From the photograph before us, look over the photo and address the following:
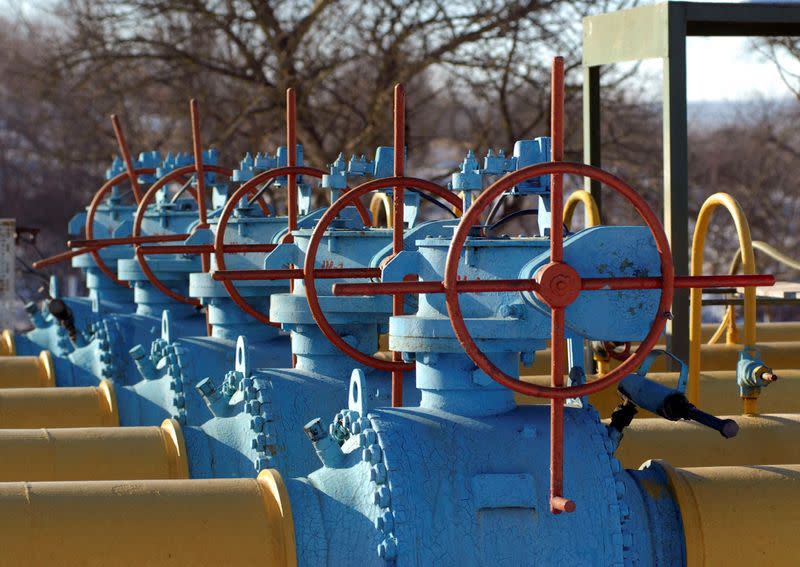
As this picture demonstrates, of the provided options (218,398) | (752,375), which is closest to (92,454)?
(218,398)

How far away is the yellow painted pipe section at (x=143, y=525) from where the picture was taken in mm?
3418

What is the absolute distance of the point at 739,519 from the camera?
145 inches

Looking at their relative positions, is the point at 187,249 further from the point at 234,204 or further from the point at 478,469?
the point at 478,469

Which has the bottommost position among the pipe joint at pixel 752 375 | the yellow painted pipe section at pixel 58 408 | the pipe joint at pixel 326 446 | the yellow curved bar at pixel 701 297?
the yellow painted pipe section at pixel 58 408

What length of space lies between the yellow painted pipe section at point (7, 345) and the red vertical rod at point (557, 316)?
6858mm

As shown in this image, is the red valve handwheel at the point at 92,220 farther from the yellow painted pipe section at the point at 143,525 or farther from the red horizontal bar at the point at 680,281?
the red horizontal bar at the point at 680,281

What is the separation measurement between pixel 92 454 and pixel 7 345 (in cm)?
538

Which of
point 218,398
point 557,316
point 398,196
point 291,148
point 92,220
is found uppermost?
point 291,148

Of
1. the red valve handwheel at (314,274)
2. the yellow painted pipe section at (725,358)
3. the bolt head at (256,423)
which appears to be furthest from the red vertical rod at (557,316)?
the yellow painted pipe section at (725,358)

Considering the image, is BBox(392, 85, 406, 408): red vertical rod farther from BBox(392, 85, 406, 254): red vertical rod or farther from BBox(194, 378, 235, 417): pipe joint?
BBox(194, 378, 235, 417): pipe joint

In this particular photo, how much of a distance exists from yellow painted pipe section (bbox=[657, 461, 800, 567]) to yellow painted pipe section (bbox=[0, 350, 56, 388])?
4541 millimetres

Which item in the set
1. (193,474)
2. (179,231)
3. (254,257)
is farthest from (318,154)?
(193,474)

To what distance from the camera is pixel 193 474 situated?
4.89m

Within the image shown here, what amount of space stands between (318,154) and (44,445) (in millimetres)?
10669
